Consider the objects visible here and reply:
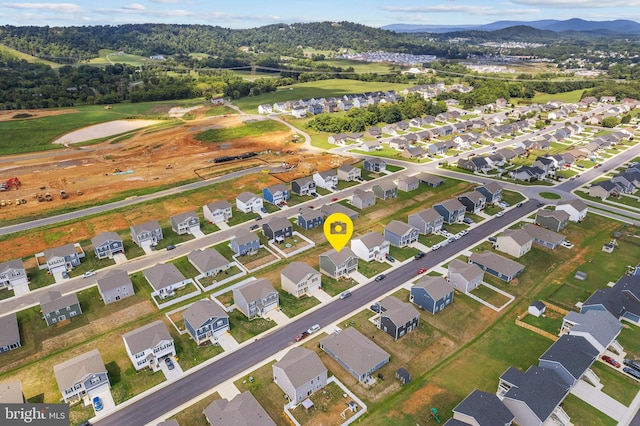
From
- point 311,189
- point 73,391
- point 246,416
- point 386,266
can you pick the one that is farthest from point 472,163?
point 73,391

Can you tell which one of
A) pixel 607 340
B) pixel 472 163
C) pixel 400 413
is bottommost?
pixel 400 413

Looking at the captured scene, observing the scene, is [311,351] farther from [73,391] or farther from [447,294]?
[73,391]

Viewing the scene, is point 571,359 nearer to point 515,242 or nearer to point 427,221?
point 515,242

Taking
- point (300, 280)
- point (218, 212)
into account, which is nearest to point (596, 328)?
point (300, 280)

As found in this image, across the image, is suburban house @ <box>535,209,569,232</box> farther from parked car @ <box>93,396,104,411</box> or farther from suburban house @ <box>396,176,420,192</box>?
parked car @ <box>93,396,104,411</box>

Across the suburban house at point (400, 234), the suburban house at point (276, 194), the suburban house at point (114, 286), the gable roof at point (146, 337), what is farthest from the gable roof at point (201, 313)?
the suburban house at point (276, 194)

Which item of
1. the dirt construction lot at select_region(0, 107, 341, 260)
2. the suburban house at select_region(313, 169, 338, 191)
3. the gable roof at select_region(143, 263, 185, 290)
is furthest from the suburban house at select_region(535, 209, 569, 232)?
the gable roof at select_region(143, 263, 185, 290)
